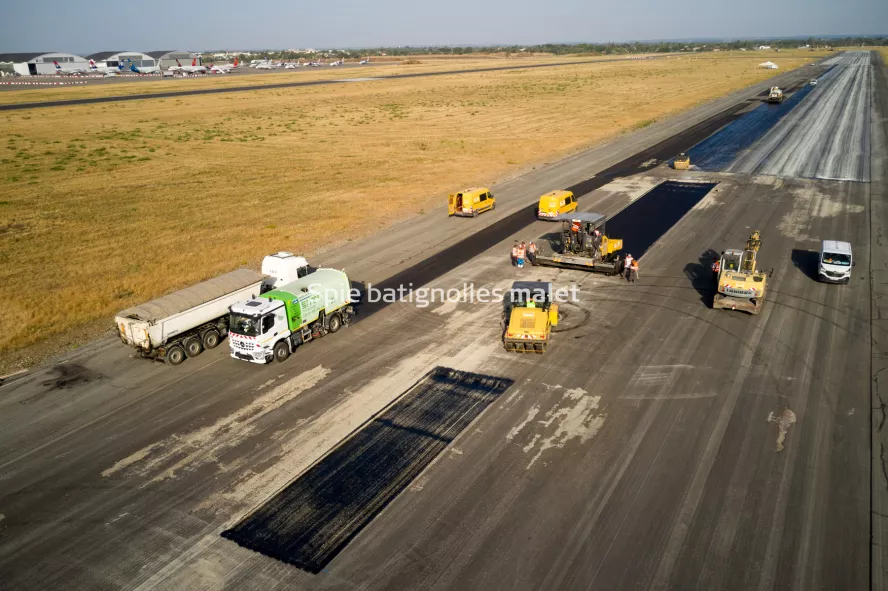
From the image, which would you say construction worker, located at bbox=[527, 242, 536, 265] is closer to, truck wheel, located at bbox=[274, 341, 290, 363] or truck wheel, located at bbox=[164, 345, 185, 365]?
truck wheel, located at bbox=[274, 341, 290, 363]

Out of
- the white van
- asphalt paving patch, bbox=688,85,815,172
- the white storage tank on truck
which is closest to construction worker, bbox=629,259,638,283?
the white van

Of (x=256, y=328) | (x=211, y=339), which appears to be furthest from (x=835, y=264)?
(x=211, y=339)

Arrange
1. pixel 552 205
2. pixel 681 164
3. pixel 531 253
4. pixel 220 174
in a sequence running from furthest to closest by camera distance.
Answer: pixel 220 174 < pixel 681 164 < pixel 552 205 < pixel 531 253

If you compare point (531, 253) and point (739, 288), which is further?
point (531, 253)

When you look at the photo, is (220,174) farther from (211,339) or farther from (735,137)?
(735,137)

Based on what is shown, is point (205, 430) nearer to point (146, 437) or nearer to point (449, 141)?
point (146, 437)

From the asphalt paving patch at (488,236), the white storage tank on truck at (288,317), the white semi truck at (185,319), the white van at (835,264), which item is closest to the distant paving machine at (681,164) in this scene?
the asphalt paving patch at (488,236)

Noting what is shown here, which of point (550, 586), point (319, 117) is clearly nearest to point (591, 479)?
point (550, 586)

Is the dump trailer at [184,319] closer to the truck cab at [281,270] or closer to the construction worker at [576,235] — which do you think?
the truck cab at [281,270]
